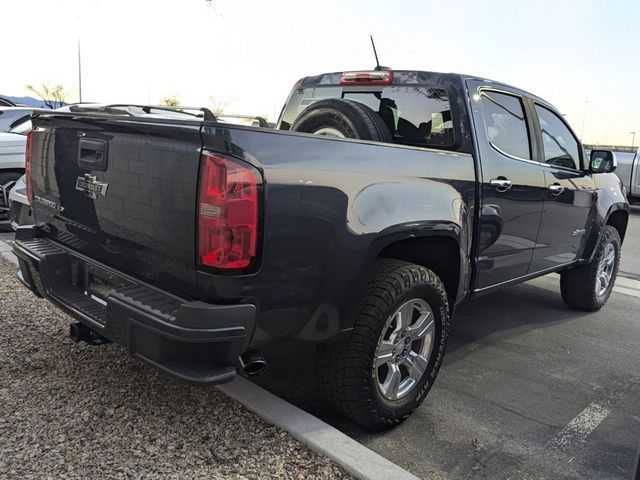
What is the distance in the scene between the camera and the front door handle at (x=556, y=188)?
13.8ft

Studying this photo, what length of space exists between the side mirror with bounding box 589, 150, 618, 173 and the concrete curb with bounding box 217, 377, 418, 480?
3503mm

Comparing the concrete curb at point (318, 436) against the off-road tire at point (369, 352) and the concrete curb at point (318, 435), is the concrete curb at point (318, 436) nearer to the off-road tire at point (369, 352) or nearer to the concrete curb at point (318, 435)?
the concrete curb at point (318, 435)

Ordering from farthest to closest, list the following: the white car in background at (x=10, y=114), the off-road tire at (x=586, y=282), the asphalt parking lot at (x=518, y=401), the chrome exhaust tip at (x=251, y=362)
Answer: the white car in background at (x=10, y=114)
the off-road tire at (x=586, y=282)
the asphalt parking lot at (x=518, y=401)
the chrome exhaust tip at (x=251, y=362)

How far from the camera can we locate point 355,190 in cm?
251

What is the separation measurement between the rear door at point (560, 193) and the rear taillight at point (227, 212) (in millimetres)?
2739

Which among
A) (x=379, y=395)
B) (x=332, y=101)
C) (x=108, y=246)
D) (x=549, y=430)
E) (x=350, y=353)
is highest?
(x=332, y=101)

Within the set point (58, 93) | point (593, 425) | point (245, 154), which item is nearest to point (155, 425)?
point (245, 154)

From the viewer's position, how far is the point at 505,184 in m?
3.61

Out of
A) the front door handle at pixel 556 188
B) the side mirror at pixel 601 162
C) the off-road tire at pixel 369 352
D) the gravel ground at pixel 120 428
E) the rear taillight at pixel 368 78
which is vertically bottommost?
the gravel ground at pixel 120 428

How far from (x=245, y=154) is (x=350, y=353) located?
110cm

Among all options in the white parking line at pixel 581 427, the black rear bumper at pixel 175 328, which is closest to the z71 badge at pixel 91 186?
the black rear bumper at pixel 175 328

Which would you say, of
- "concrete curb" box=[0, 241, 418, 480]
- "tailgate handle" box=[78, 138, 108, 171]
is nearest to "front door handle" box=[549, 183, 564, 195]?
"concrete curb" box=[0, 241, 418, 480]

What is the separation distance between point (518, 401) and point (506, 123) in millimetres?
1841

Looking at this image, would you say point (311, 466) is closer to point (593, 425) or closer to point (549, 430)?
point (549, 430)
